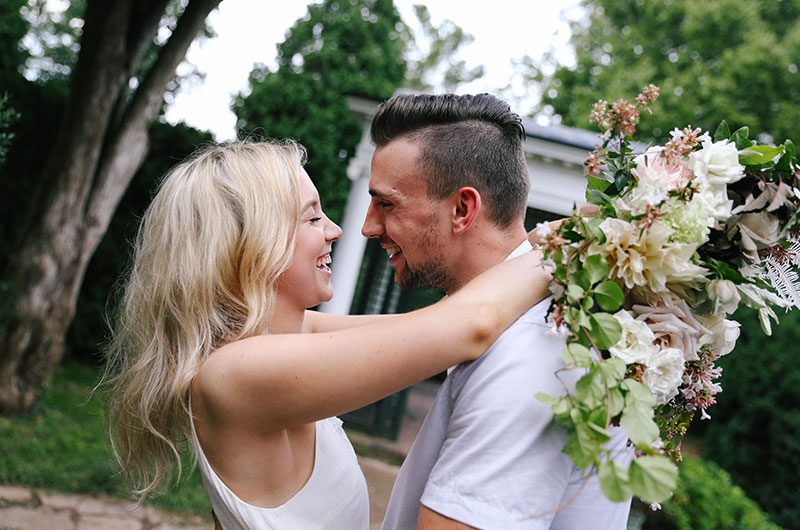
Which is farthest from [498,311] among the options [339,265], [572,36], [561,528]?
[572,36]

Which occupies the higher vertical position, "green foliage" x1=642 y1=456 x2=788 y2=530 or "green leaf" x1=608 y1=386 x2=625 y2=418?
"green leaf" x1=608 y1=386 x2=625 y2=418

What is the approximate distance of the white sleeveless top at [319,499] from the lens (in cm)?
198

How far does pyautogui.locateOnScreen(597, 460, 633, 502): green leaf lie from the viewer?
4.14 ft

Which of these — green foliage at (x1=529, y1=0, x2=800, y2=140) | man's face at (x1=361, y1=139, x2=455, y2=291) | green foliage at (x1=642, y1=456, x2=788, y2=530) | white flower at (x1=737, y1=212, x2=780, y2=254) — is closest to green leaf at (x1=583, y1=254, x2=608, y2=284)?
white flower at (x1=737, y1=212, x2=780, y2=254)

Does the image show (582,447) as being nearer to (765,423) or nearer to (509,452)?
(509,452)

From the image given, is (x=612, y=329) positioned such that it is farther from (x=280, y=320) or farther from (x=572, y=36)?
(x=572, y=36)

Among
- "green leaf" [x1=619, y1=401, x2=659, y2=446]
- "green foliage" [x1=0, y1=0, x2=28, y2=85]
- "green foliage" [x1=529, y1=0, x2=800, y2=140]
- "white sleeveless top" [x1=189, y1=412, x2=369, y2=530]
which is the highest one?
"green foliage" [x1=529, y1=0, x2=800, y2=140]

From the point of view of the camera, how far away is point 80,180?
625 cm

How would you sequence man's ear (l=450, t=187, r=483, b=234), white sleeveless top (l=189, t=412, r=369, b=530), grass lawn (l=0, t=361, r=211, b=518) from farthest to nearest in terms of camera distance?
grass lawn (l=0, t=361, r=211, b=518), man's ear (l=450, t=187, r=483, b=234), white sleeveless top (l=189, t=412, r=369, b=530)

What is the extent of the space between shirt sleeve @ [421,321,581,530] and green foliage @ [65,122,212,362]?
8755mm

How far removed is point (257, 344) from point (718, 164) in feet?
4.15

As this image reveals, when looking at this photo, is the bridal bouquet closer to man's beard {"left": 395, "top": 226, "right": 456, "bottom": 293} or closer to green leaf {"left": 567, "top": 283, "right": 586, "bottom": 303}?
green leaf {"left": 567, "top": 283, "right": 586, "bottom": 303}

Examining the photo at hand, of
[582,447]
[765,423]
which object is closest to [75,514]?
[582,447]

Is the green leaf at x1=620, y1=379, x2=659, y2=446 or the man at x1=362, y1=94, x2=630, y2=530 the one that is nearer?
the green leaf at x1=620, y1=379, x2=659, y2=446
